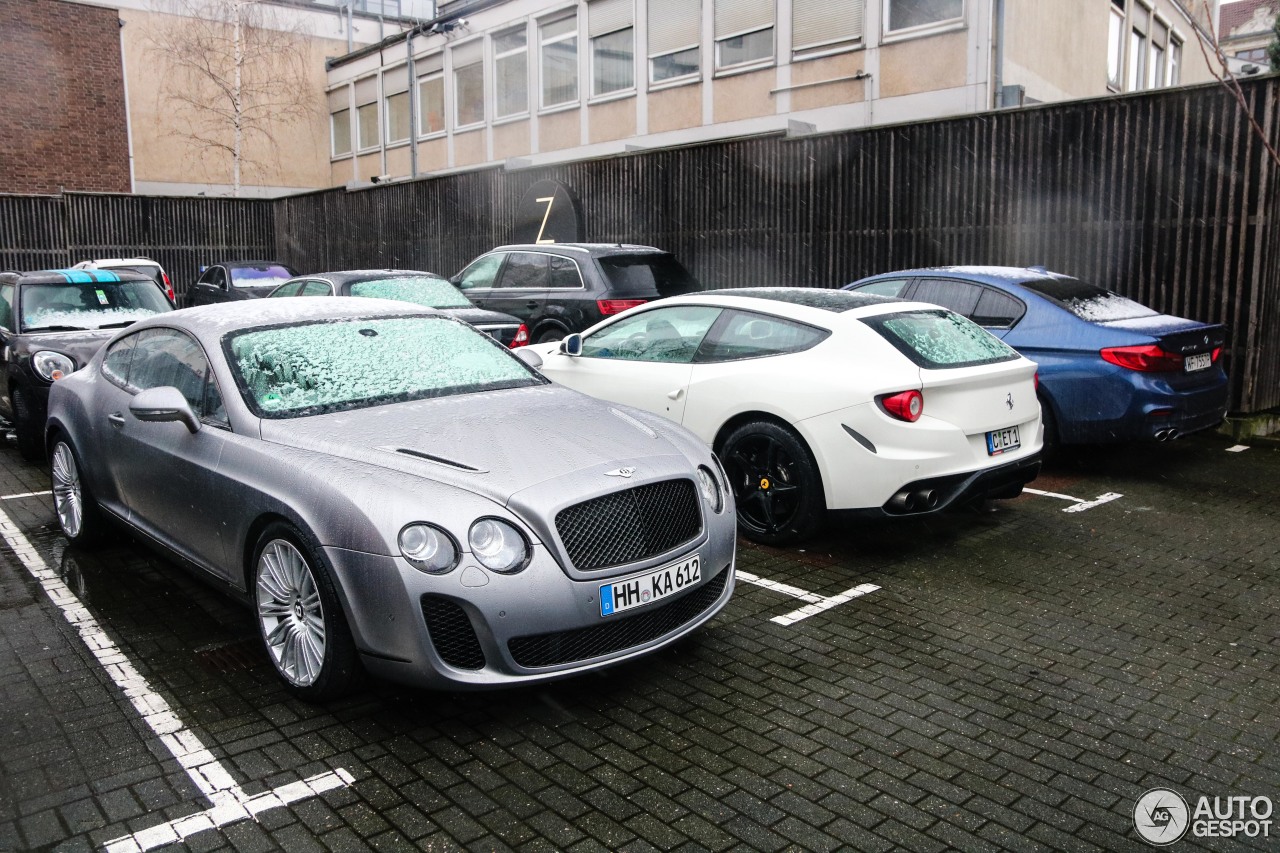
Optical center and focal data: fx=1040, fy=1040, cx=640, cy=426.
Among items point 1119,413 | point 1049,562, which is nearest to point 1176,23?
point 1119,413

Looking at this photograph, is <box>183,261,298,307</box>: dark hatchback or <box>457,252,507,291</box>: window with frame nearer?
<box>457,252,507,291</box>: window with frame

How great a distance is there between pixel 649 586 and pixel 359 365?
1.94 meters

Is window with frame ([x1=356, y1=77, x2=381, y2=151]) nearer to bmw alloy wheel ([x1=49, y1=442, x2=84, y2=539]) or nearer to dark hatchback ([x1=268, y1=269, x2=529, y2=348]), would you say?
dark hatchback ([x1=268, y1=269, x2=529, y2=348])

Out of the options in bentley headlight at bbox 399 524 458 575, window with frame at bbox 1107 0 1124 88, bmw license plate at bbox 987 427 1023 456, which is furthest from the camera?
window with frame at bbox 1107 0 1124 88

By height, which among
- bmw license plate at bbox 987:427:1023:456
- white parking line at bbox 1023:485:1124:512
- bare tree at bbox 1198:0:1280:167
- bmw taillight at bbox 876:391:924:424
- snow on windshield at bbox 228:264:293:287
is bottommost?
white parking line at bbox 1023:485:1124:512

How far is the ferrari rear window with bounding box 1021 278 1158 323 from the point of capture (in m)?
8.20

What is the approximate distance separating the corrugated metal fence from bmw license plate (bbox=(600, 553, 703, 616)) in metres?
8.09

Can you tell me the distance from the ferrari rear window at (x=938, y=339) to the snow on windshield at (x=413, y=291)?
6584 mm

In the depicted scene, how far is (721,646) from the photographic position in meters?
4.73

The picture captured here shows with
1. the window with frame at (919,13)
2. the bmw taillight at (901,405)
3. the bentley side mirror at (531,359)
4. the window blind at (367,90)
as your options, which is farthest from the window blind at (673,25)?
the bmw taillight at (901,405)

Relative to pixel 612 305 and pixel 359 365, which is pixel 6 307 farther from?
pixel 359 365

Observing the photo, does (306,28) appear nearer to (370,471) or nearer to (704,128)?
(704,128)

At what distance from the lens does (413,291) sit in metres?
12.0

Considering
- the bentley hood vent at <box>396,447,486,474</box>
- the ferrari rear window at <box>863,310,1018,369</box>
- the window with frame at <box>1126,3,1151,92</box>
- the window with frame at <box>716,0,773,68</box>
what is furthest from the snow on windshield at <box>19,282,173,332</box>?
the window with frame at <box>1126,3,1151,92</box>
